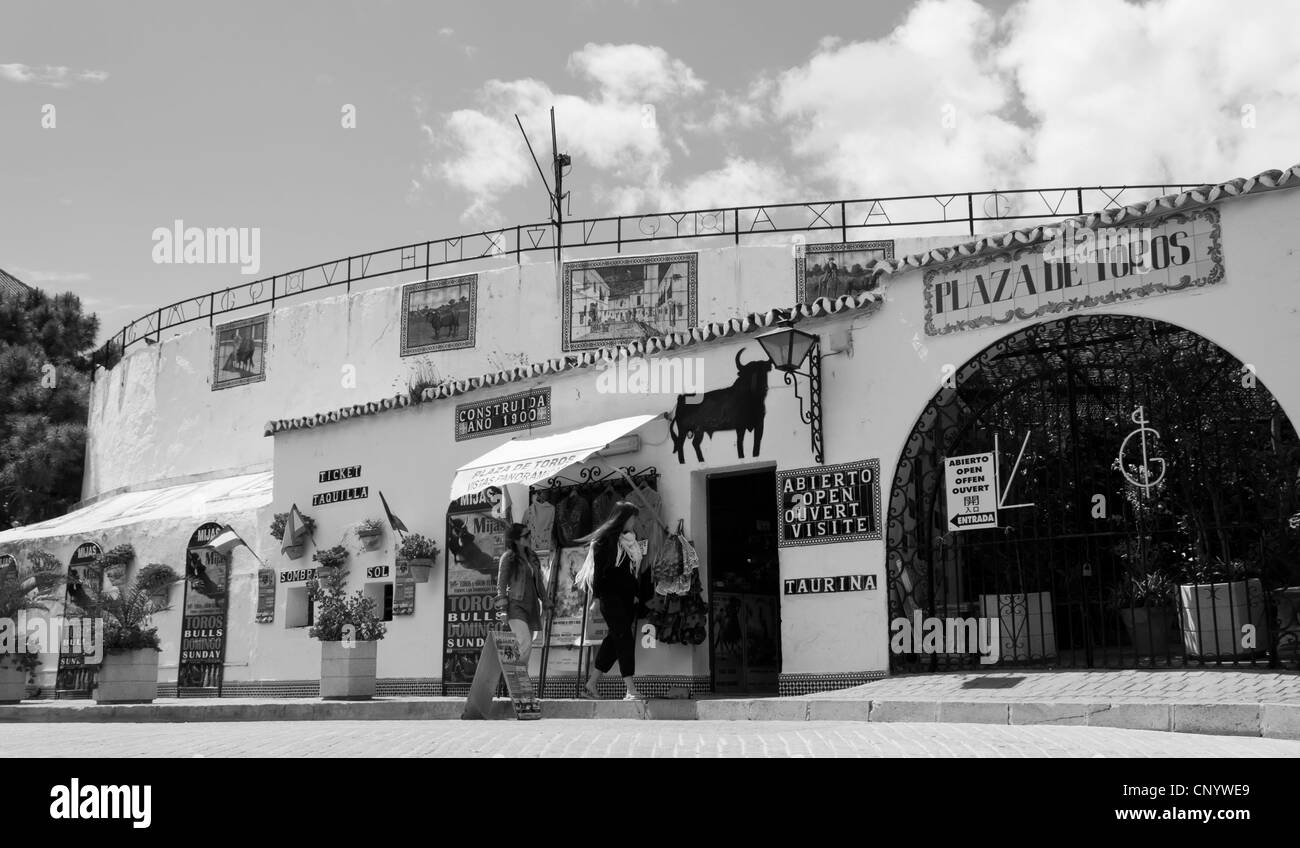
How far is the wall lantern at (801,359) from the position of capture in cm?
1337

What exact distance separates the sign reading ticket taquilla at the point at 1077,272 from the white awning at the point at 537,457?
3.88 meters

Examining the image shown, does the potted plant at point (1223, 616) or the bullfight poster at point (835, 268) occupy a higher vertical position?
the bullfight poster at point (835, 268)

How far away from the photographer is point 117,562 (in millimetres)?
22453

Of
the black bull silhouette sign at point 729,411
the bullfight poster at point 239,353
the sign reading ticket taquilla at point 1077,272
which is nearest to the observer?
the sign reading ticket taquilla at point 1077,272

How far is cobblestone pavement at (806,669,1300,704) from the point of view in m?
9.65

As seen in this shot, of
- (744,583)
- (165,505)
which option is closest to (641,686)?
(744,583)

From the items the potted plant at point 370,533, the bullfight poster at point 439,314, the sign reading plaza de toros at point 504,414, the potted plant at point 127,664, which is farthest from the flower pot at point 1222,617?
the bullfight poster at point 439,314

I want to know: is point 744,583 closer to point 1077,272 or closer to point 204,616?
point 1077,272

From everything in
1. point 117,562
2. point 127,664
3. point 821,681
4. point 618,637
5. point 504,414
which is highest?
point 504,414

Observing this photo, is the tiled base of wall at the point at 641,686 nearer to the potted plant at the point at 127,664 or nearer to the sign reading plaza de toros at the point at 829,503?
the sign reading plaza de toros at the point at 829,503

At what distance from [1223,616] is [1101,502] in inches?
59.4

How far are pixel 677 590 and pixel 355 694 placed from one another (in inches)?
173
